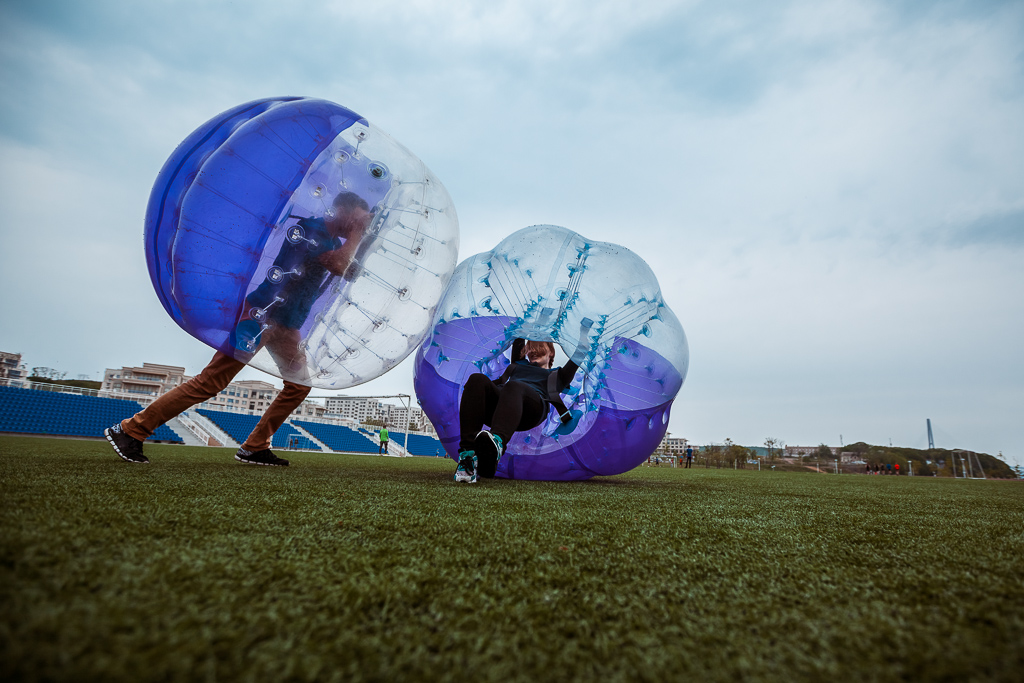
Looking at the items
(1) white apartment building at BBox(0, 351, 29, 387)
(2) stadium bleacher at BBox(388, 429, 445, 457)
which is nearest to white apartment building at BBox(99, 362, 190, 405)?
(1) white apartment building at BBox(0, 351, 29, 387)

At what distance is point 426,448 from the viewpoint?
1198 inches

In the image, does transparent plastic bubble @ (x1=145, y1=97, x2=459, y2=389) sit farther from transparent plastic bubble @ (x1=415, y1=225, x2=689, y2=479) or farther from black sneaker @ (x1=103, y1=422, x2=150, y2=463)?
black sneaker @ (x1=103, y1=422, x2=150, y2=463)

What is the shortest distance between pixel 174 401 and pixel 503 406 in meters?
2.23

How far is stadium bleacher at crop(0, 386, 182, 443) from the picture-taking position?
16.7 metres

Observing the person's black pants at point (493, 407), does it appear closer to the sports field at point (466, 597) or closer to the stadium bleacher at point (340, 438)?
the sports field at point (466, 597)

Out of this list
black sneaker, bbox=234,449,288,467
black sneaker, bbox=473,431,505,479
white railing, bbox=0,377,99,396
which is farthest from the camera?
white railing, bbox=0,377,99,396

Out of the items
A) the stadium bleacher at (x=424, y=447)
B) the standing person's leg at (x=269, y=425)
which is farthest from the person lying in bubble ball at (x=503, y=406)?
the stadium bleacher at (x=424, y=447)

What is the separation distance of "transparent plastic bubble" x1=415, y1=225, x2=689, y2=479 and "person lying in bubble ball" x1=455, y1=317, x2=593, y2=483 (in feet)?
0.68

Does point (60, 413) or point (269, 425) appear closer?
point (269, 425)

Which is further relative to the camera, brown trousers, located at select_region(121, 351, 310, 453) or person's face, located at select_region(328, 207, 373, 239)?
brown trousers, located at select_region(121, 351, 310, 453)

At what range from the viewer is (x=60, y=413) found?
18.8m

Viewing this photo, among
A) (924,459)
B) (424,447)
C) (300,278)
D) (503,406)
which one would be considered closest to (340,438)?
(424,447)

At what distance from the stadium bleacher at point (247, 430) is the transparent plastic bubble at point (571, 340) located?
21.2 metres

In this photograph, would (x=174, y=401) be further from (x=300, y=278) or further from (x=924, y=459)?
(x=924, y=459)
